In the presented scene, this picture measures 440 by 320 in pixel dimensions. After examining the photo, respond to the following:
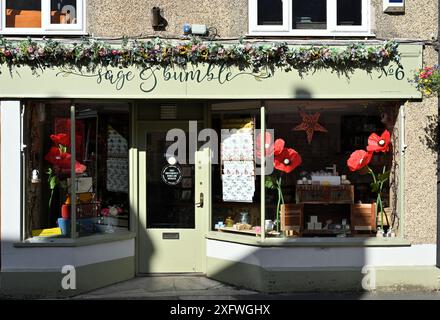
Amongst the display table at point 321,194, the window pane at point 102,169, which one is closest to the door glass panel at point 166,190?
the window pane at point 102,169

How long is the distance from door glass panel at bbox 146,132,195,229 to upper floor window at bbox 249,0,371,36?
208cm

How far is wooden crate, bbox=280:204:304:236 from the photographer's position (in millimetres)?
8141

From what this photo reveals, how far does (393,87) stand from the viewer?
785 cm

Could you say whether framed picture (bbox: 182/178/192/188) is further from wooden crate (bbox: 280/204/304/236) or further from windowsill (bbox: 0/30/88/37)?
windowsill (bbox: 0/30/88/37)

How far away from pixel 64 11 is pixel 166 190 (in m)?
2.78

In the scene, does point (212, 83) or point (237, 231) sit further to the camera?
point (237, 231)

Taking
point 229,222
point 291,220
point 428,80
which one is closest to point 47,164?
point 229,222

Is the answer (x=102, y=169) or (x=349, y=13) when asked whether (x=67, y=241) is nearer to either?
(x=102, y=169)

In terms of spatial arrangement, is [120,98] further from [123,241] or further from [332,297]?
[332,297]

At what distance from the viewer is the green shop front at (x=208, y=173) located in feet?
25.3

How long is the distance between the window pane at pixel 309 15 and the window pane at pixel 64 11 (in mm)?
2912

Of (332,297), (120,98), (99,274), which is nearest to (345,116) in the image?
(332,297)

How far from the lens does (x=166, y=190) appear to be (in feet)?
28.1
